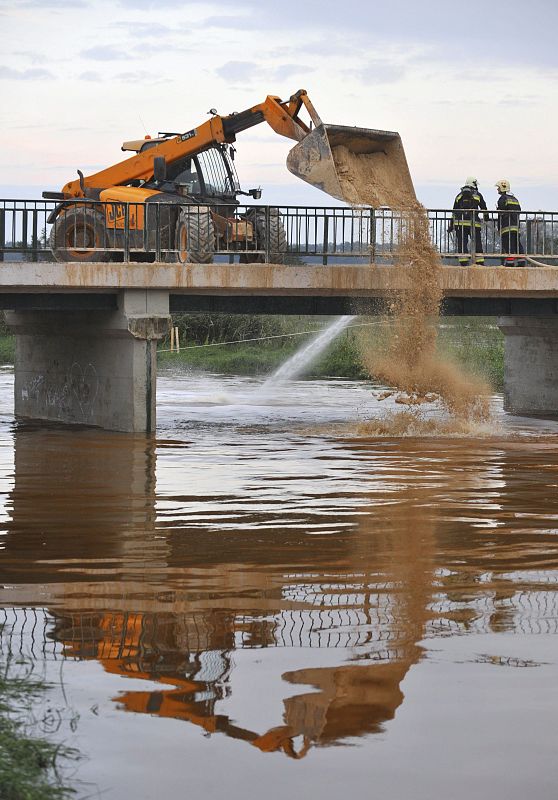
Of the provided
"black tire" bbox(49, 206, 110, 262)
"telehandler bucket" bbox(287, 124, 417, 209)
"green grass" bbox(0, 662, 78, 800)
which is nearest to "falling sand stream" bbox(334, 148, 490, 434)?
"telehandler bucket" bbox(287, 124, 417, 209)

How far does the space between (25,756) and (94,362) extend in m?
18.0

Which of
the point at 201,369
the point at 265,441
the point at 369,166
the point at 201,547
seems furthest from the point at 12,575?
the point at 201,369

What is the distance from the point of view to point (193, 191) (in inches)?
968

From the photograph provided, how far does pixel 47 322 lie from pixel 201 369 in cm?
1803

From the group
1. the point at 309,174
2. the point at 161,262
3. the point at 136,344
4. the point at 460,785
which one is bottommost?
the point at 460,785

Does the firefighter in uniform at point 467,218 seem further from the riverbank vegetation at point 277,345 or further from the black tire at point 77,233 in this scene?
the riverbank vegetation at point 277,345

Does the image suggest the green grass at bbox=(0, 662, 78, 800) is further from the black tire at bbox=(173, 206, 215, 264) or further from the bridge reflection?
the black tire at bbox=(173, 206, 215, 264)

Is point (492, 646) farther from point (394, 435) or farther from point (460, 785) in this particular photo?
point (394, 435)

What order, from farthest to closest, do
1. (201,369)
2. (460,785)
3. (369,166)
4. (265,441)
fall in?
1. (201,369)
2. (369,166)
3. (265,441)
4. (460,785)

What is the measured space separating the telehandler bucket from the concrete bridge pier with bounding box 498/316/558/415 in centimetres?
616

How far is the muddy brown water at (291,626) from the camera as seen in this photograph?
5.41 m

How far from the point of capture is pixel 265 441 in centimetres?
2022

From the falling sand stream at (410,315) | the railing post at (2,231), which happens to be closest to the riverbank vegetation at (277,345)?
the falling sand stream at (410,315)

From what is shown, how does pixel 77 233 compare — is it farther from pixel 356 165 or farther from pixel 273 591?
pixel 273 591
